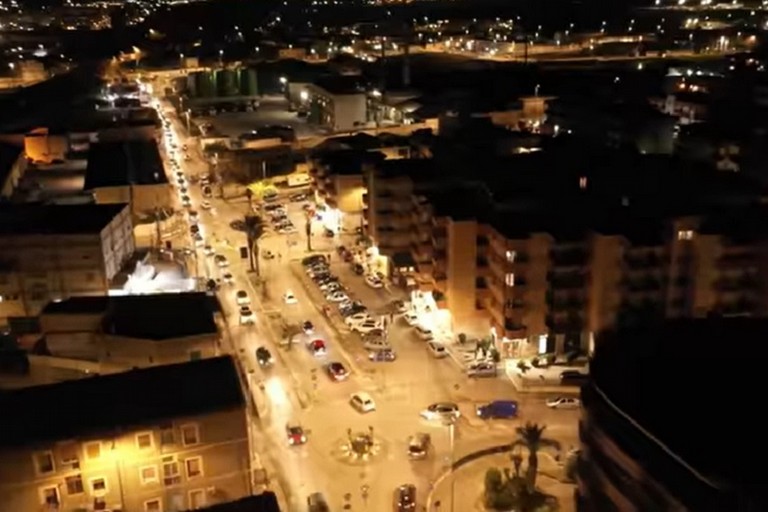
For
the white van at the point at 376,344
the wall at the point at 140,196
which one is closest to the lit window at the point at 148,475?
the white van at the point at 376,344

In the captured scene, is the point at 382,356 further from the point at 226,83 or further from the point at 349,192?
the point at 226,83

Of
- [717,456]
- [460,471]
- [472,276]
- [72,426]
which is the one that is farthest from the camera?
[472,276]

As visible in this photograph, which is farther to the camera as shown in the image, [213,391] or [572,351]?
[572,351]

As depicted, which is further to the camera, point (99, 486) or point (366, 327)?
point (366, 327)

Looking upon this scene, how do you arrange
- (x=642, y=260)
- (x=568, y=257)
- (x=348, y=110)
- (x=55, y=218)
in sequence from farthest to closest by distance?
(x=348, y=110) → (x=55, y=218) → (x=568, y=257) → (x=642, y=260)

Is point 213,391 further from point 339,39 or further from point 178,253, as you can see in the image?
point 339,39

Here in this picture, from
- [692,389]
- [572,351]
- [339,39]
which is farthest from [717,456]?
[339,39]

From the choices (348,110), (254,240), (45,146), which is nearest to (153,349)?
(254,240)

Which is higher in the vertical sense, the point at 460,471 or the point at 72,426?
the point at 72,426
